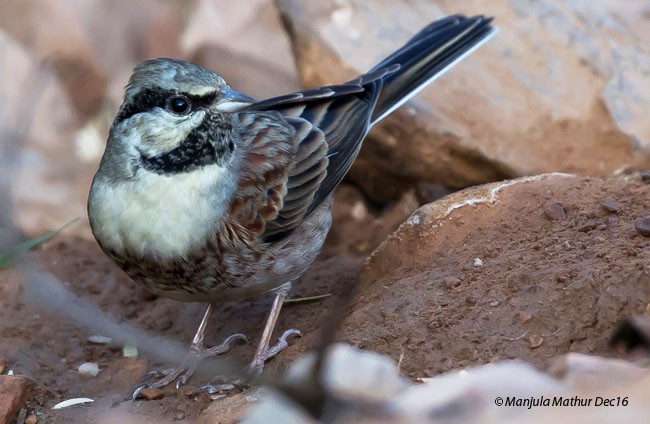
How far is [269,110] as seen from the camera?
5.57 meters

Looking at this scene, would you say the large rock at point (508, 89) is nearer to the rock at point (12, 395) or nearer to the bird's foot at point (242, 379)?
the bird's foot at point (242, 379)

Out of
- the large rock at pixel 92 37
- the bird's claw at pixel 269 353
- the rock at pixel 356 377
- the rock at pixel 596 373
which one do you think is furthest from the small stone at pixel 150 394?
the large rock at pixel 92 37

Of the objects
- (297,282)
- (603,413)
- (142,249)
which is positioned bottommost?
(297,282)

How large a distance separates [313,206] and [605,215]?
1546mm

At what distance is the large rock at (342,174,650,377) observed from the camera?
385 cm

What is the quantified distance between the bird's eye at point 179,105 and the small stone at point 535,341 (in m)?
1.85

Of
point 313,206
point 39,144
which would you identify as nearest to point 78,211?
point 39,144

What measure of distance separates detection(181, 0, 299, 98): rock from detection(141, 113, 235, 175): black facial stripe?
141 inches

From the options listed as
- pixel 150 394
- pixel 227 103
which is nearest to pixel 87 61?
Result: pixel 227 103

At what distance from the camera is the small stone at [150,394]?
4.66 metres

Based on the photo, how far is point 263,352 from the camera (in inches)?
195

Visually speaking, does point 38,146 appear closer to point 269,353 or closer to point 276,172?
point 276,172

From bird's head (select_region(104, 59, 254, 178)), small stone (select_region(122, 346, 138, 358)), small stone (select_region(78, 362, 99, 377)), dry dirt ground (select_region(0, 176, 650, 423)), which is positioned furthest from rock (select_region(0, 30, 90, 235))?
bird's head (select_region(104, 59, 254, 178))

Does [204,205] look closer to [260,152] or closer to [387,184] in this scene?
[260,152]
